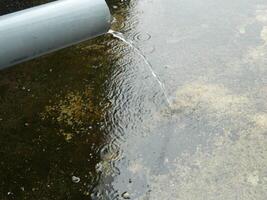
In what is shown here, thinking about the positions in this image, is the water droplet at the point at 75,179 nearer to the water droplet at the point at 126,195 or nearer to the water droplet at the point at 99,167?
the water droplet at the point at 99,167

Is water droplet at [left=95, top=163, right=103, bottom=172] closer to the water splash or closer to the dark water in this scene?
the dark water

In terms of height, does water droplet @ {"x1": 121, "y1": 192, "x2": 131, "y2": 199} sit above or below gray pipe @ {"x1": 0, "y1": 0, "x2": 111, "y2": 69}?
below

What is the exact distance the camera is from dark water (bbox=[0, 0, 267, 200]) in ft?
8.96

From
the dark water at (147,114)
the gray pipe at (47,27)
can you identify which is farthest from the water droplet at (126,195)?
the gray pipe at (47,27)

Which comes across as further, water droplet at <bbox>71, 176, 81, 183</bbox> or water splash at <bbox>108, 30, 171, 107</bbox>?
water splash at <bbox>108, 30, 171, 107</bbox>

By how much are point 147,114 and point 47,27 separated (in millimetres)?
955

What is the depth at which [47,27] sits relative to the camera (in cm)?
275

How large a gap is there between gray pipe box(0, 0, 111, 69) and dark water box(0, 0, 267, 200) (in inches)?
23.3

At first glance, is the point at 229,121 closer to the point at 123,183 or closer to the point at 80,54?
the point at 123,183

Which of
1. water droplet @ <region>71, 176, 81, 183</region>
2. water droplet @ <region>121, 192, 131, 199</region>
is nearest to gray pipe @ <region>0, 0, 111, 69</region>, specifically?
water droplet @ <region>71, 176, 81, 183</region>

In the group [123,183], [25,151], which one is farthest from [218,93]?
[25,151]

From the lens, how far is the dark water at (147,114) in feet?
8.96

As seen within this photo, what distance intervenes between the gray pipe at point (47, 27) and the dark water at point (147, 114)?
593mm

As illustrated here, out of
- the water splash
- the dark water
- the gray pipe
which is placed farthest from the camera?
the water splash
